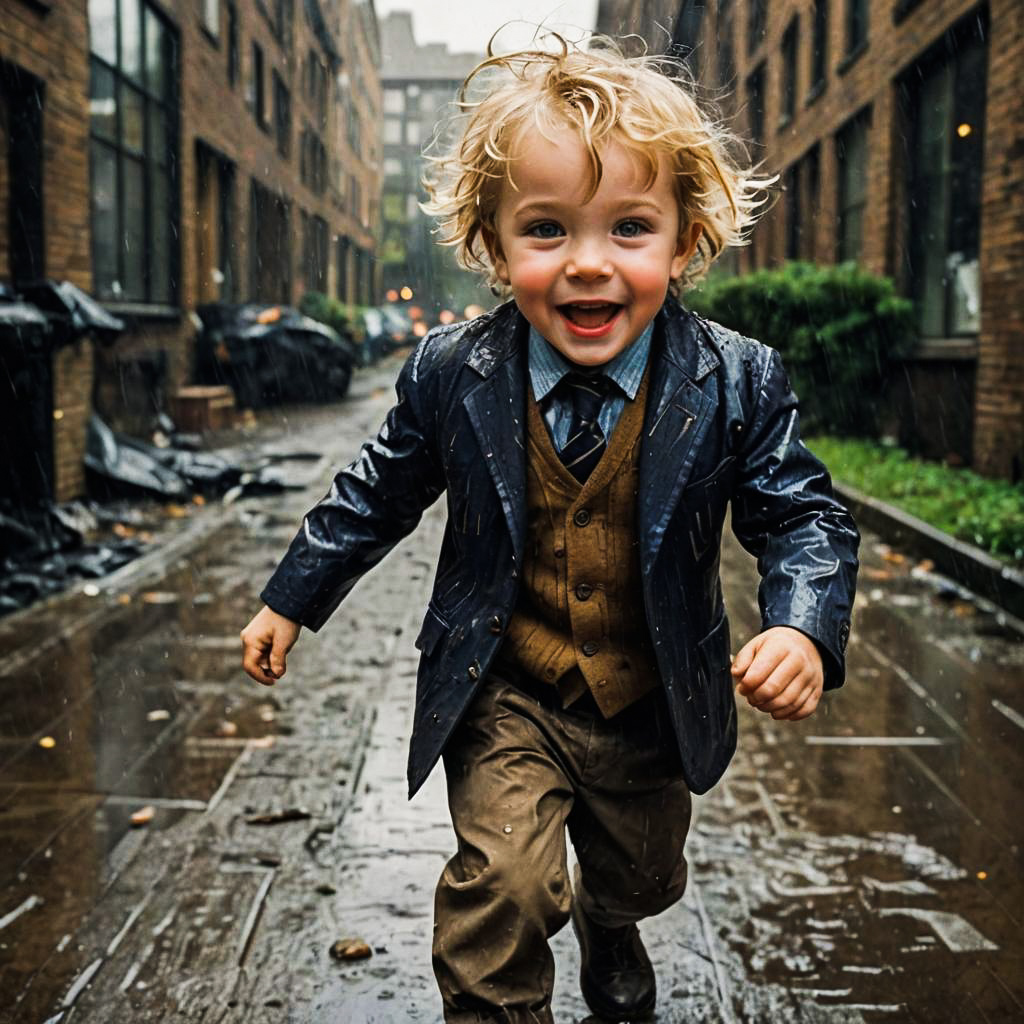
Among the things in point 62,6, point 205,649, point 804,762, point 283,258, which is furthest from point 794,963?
point 283,258

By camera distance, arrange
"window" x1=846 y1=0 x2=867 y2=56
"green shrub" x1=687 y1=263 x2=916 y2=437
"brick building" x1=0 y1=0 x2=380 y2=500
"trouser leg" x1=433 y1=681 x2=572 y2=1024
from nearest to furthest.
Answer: "trouser leg" x1=433 y1=681 x2=572 y2=1024 → "brick building" x1=0 y1=0 x2=380 y2=500 → "green shrub" x1=687 y1=263 x2=916 y2=437 → "window" x1=846 y1=0 x2=867 y2=56

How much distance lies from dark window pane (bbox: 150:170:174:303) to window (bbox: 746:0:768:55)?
1178 centimetres

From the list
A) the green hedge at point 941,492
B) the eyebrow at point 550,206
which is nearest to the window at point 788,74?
the green hedge at point 941,492

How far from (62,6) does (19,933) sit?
7.97m

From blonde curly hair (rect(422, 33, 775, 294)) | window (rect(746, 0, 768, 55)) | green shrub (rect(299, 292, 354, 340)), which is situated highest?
window (rect(746, 0, 768, 55))

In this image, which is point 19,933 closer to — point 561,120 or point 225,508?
point 561,120

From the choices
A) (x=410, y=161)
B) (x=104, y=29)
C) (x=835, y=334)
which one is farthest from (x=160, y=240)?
(x=410, y=161)

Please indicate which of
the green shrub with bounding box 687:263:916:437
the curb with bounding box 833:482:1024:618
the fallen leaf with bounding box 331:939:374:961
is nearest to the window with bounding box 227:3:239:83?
the green shrub with bounding box 687:263:916:437

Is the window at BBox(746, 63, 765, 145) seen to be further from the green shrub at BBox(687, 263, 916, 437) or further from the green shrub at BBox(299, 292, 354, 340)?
the green shrub at BBox(687, 263, 916, 437)

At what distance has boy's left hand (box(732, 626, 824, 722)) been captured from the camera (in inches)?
73.4

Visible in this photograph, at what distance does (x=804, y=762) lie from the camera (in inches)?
168

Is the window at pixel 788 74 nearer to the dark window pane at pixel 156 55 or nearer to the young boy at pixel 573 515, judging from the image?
the dark window pane at pixel 156 55

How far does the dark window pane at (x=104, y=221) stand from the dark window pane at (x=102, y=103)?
177 mm

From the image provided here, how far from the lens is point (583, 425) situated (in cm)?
220
